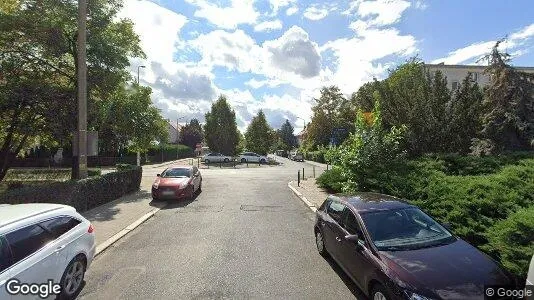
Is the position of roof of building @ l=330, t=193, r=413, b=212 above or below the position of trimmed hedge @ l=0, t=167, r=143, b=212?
above

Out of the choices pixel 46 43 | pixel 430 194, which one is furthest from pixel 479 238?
pixel 46 43

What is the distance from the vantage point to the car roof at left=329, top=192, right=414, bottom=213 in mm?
6840

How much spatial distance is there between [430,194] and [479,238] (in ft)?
7.82

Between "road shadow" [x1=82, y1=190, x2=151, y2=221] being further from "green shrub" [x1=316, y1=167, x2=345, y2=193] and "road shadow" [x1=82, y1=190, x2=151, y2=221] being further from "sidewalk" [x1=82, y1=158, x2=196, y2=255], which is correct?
"green shrub" [x1=316, y1=167, x2=345, y2=193]

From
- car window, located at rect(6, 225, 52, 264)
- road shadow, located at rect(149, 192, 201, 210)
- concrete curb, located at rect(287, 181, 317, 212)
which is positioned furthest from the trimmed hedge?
concrete curb, located at rect(287, 181, 317, 212)

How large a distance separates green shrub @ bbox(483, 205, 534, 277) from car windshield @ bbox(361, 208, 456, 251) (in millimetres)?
741

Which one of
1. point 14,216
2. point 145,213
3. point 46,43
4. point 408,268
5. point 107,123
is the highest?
point 46,43

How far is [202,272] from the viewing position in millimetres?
7195

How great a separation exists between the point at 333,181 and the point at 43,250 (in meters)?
14.2

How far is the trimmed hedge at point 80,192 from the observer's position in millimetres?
11156

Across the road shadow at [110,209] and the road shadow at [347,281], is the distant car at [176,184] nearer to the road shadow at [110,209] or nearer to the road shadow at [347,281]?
the road shadow at [110,209]

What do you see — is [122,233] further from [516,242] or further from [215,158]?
[215,158]

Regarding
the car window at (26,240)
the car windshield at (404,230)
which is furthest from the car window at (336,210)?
the car window at (26,240)

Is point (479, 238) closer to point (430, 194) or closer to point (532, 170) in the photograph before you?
point (430, 194)
